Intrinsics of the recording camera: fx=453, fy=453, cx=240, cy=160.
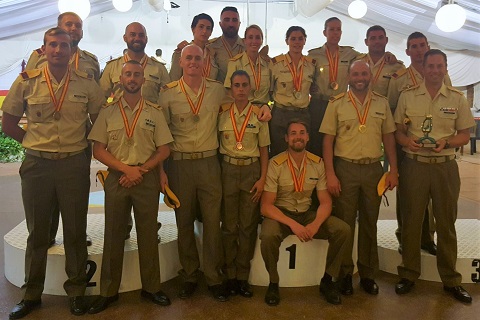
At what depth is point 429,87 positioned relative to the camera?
3602 mm

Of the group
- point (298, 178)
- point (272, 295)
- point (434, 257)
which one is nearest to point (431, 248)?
point (434, 257)

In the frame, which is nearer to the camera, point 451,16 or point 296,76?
point 296,76

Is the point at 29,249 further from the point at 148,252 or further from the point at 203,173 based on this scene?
the point at 203,173

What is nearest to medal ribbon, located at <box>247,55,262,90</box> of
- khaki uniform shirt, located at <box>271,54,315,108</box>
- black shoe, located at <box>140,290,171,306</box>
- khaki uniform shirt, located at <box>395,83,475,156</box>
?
khaki uniform shirt, located at <box>271,54,315,108</box>

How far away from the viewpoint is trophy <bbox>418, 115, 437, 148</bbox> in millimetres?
3438

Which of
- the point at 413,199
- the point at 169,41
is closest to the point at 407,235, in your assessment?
the point at 413,199

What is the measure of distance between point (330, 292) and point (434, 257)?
107 centimetres

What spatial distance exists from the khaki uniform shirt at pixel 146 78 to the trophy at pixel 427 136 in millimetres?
2163

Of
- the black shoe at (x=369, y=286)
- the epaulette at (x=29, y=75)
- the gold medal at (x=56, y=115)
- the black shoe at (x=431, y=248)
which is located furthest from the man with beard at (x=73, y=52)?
the black shoe at (x=431, y=248)

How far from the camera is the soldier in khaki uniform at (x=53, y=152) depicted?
3117 mm

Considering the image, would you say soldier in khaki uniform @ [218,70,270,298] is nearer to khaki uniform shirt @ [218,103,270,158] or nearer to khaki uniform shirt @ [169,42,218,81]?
khaki uniform shirt @ [218,103,270,158]

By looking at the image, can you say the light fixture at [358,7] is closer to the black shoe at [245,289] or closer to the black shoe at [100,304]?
the black shoe at [245,289]

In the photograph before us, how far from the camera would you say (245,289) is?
3594 millimetres

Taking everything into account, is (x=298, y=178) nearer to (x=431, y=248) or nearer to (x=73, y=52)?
(x=431, y=248)
